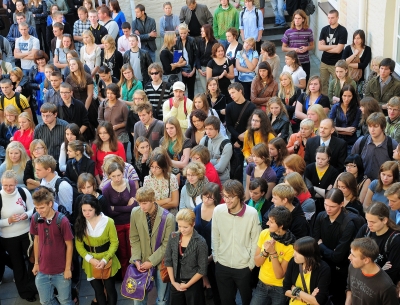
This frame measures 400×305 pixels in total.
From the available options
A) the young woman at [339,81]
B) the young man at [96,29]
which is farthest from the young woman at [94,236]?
the young man at [96,29]

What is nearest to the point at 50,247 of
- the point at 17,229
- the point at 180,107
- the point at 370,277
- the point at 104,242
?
the point at 104,242

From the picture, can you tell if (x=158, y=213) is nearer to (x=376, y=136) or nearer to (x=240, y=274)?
(x=240, y=274)

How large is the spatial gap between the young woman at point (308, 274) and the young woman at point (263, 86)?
4956mm

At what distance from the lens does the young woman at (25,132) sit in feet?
34.6

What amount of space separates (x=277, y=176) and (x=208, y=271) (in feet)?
5.17

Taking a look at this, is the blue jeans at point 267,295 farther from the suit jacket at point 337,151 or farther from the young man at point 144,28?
the young man at point 144,28

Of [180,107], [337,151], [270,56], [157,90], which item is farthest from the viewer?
[270,56]

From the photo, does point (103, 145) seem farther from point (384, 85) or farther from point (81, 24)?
point (81, 24)

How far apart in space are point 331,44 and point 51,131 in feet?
19.7

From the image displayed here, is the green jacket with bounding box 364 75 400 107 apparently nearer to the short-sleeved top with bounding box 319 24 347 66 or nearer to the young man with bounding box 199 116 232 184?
the short-sleeved top with bounding box 319 24 347 66

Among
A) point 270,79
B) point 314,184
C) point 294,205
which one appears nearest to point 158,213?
point 294,205

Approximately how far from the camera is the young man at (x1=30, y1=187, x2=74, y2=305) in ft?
26.8

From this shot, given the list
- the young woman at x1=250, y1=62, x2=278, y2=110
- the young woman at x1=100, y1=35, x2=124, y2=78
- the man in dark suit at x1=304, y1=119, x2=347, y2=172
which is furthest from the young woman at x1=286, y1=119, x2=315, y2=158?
the young woman at x1=100, y1=35, x2=124, y2=78

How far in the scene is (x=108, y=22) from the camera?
49.5 ft
